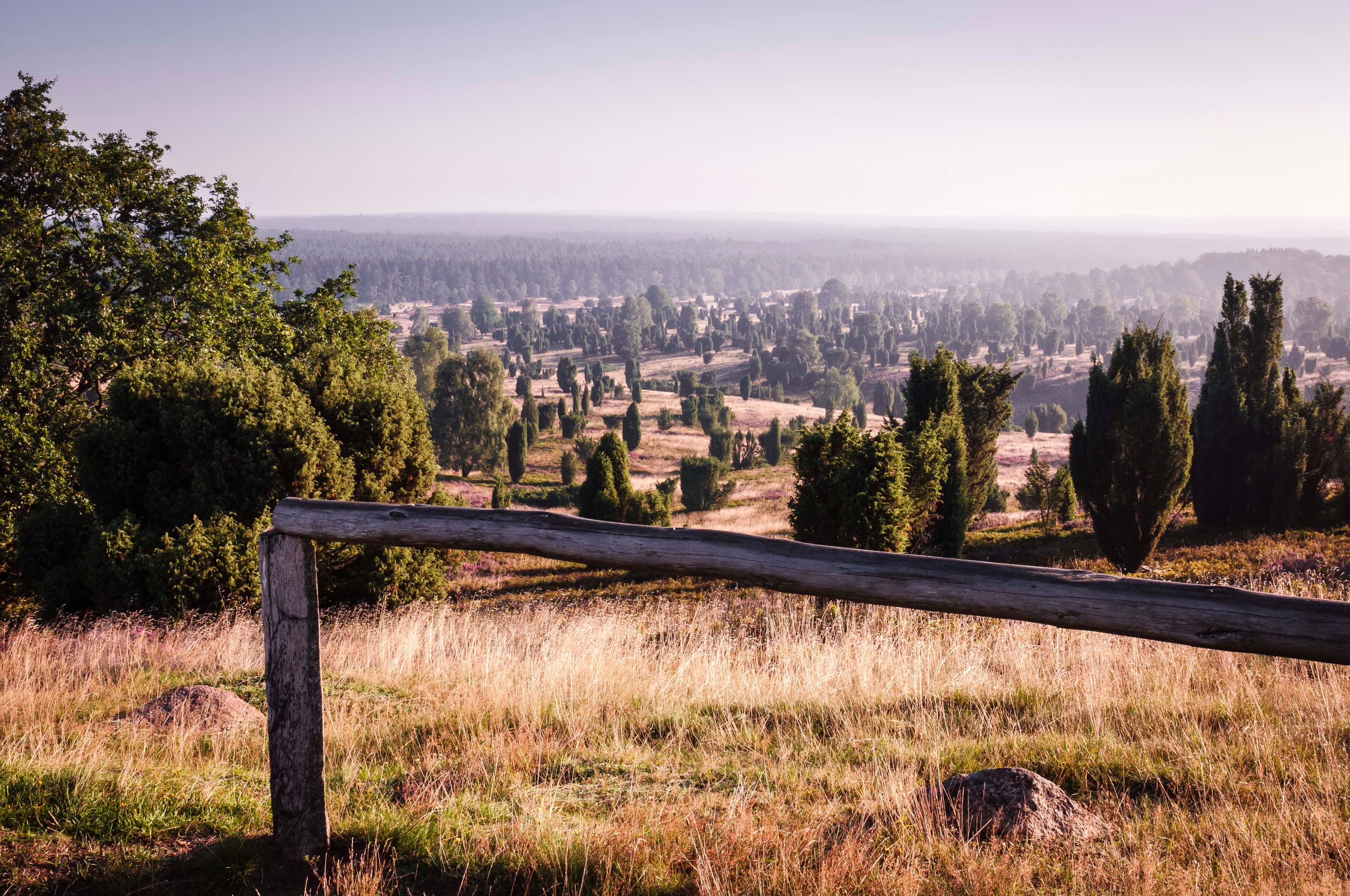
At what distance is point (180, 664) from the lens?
7043mm

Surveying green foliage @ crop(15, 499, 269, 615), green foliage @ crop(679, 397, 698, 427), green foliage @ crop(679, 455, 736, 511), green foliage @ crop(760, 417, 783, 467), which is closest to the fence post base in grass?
green foliage @ crop(15, 499, 269, 615)

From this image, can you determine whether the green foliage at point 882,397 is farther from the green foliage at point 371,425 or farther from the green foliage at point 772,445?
the green foliage at point 371,425

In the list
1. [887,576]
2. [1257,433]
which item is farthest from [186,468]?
[1257,433]

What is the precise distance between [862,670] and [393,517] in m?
4.23

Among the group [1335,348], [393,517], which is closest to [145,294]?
[393,517]

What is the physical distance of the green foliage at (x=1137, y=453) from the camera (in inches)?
821

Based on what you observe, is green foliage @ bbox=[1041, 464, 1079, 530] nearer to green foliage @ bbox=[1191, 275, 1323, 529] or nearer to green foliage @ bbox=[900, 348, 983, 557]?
green foliage @ bbox=[1191, 275, 1323, 529]

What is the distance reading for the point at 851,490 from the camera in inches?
698

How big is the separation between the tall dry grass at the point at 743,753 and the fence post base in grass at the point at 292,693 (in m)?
0.25

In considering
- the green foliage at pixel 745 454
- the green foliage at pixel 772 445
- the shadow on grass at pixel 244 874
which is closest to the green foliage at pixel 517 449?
the green foliage at pixel 745 454

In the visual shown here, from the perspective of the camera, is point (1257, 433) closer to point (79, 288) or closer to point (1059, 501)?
point (1059, 501)

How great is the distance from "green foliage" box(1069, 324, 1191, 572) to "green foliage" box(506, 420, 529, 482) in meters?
40.5

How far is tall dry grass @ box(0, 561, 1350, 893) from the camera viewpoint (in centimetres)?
307

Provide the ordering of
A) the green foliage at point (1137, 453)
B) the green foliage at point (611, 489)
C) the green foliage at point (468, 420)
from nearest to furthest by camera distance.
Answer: the green foliage at point (1137, 453) < the green foliage at point (611, 489) < the green foliage at point (468, 420)
